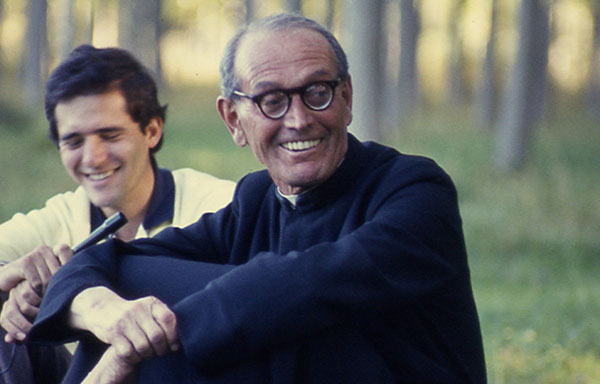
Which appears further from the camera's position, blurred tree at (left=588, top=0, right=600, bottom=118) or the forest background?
blurred tree at (left=588, top=0, right=600, bottom=118)

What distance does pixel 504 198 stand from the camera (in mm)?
12945

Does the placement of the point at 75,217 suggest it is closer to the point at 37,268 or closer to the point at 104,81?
the point at 104,81

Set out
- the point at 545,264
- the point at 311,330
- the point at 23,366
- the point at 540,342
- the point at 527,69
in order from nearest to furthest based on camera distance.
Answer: the point at 311,330, the point at 23,366, the point at 540,342, the point at 545,264, the point at 527,69

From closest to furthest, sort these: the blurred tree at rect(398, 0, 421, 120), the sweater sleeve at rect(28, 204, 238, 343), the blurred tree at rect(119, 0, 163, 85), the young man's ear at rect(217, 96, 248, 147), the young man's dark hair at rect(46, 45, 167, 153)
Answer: the sweater sleeve at rect(28, 204, 238, 343), the young man's ear at rect(217, 96, 248, 147), the young man's dark hair at rect(46, 45, 167, 153), the blurred tree at rect(398, 0, 421, 120), the blurred tree at rect(119, 0, 163, 85)

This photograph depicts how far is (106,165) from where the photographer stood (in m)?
3.61

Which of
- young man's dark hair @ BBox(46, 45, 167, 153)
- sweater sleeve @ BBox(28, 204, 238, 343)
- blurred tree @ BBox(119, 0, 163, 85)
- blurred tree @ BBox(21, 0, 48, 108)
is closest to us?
sweater sleeve @ BBox(28, 204, 238, 343)

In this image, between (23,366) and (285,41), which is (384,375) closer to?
(285,41)

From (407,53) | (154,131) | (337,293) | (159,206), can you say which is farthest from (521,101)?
(337,293)

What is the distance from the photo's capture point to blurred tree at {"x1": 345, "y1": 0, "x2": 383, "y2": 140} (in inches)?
318

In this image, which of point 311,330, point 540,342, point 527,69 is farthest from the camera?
point 527,69

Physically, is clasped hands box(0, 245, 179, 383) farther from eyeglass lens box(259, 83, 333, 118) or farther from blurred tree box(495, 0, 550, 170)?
blurred tree box(495, 0, 550, 170)

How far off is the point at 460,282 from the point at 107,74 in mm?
1839

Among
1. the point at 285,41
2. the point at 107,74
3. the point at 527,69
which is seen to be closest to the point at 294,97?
the point at 285,41

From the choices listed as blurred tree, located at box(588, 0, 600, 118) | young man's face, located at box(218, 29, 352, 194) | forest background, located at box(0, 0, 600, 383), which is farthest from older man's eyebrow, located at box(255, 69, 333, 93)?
blurred tree, located at box(588, 0, 600, 118)
